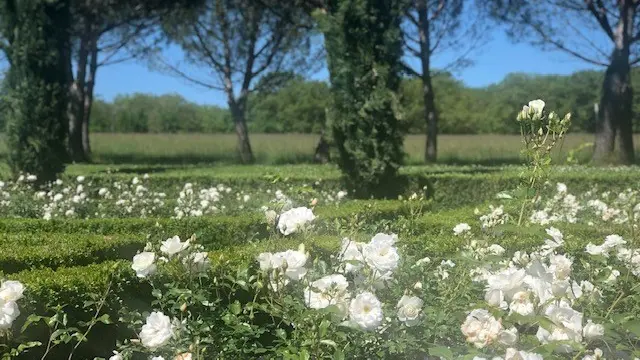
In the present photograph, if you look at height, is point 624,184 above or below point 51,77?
below

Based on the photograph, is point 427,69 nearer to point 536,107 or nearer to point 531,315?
point 536,107

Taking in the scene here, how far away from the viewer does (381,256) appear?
219cm

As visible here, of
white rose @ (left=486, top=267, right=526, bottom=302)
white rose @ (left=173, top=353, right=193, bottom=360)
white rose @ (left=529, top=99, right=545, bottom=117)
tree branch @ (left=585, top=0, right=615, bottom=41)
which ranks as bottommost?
white rose @ (left=173, top=353, right=193, bottom=360)

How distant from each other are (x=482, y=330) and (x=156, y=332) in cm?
104

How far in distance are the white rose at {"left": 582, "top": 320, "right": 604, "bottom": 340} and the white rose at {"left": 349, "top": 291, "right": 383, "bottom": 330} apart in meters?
0.64

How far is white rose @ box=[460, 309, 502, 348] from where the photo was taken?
1896 mm

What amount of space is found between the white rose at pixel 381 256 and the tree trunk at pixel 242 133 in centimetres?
1991

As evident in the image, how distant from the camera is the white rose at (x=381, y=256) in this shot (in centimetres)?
218

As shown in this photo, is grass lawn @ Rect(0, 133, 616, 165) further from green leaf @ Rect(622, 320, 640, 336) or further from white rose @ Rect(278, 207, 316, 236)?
green leaf @ Rect(622, 320, 640, 336)

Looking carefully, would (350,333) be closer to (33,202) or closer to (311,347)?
(311,347)

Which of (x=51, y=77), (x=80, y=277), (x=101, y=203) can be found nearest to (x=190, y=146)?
(x=51, y=77)

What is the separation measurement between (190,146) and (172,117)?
1072 inches

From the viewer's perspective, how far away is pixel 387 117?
9156 millimetres

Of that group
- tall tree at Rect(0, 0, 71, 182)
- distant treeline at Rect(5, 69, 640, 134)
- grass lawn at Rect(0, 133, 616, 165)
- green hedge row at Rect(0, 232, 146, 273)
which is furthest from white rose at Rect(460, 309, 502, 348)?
distant treeline at Rect(5, 69, 640, 134)
